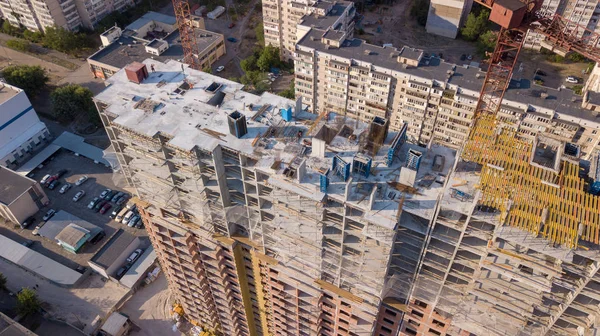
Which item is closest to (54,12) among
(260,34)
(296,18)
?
(260,34)

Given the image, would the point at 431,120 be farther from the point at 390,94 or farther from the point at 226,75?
the point at 226,75

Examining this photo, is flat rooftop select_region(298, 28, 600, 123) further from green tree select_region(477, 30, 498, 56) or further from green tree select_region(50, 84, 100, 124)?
green tree select_region(50, 84, 100, 124)

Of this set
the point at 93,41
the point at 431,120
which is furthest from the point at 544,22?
the point at 93,41

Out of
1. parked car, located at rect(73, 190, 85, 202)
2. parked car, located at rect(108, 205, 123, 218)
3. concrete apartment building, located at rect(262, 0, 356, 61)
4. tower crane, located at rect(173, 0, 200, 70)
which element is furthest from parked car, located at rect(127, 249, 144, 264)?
concrete apartment building, located at rect(262, 0, 356, 61)

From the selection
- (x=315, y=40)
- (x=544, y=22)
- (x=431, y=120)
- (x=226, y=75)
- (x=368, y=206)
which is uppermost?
(x=368, y=206)

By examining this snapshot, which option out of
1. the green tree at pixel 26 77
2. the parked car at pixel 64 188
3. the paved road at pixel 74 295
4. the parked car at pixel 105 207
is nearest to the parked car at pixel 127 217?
the parked car at pixel 105 207

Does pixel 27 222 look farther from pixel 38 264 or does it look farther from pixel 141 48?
pixel 141 48
